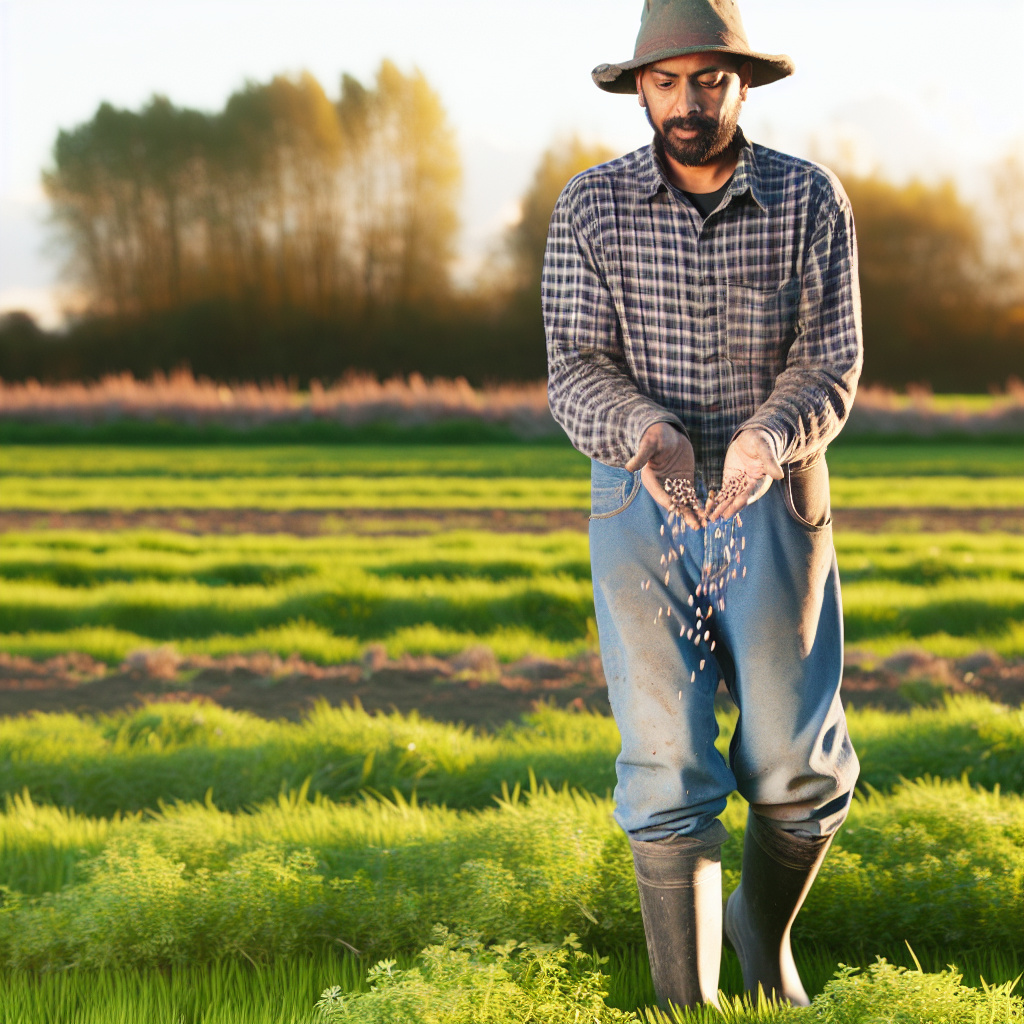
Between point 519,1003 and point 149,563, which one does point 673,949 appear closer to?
point 519,1003

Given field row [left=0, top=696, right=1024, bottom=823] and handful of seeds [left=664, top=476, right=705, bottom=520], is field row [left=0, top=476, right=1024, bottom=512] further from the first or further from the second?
handful of seeds [left=664, top=476, right=705, bottom=520]

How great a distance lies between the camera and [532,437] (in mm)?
25531

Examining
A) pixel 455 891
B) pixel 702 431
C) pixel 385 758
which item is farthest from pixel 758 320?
pixel 385 758

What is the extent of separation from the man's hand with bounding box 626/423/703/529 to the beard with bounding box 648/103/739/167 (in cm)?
60

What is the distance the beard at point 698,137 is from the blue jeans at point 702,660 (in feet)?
2.31

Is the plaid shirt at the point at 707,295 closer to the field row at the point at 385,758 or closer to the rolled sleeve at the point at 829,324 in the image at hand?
the rolled sleeve at the point at 829,324

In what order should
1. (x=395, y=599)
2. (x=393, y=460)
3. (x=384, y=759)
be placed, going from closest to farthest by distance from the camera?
(x=384, y=759) → (x=395, y=599) → (x=393, y=460)

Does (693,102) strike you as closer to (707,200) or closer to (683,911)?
(707,200)

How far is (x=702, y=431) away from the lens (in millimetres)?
2666

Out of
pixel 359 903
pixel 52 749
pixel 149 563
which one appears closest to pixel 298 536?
pixel 149 563

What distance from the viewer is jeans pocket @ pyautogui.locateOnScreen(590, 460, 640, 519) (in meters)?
2.59

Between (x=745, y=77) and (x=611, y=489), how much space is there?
3.18 feet

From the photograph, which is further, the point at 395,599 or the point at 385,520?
the point at 385,520

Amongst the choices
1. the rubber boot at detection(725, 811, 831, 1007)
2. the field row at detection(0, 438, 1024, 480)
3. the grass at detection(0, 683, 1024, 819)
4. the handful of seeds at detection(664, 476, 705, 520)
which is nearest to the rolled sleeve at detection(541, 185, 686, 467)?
the handful of seeds at detection(664, 476, 705, 520)
